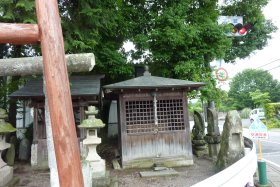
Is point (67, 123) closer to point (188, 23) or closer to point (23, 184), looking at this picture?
point (23, 184)

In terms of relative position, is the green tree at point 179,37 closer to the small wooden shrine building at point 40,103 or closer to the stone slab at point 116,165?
the small wooden shrine building at point 40,103

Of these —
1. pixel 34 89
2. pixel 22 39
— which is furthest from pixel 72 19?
pixel 22 39

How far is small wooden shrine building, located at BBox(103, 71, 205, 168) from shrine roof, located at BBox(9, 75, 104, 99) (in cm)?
116

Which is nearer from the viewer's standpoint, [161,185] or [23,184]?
[161,185]

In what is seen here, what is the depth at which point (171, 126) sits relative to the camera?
10.2 meters

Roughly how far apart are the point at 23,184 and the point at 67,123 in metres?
6.49

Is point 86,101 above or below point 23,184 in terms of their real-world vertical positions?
above

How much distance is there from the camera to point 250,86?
61.3 meters

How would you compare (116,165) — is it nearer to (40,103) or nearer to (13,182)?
(13,182)

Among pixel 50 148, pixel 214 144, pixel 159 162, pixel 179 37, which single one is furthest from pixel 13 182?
pixel 179 37

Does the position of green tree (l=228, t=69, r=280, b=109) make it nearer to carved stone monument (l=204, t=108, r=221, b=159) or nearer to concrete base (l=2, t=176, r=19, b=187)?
carved stone monument (l=204, t=108, r=221, b=159)

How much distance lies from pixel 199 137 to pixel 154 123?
335 cm

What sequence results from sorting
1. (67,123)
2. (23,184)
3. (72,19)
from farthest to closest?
(72,19) → (23,184) → (67,123)

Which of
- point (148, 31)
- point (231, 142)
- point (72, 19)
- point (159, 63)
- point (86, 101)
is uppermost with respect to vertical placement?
point (148, 31)
